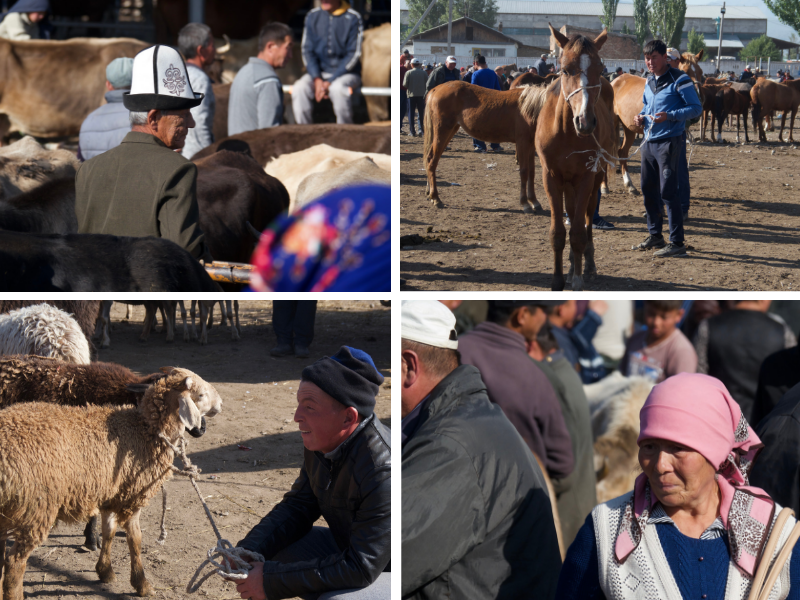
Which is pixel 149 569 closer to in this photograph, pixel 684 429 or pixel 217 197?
pixel 684 429

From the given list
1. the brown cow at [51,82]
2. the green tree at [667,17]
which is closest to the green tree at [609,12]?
the green tree at [667,17]

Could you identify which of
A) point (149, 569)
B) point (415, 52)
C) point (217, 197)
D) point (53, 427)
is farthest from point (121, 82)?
point (149, 569)

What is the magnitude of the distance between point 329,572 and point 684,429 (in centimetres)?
96

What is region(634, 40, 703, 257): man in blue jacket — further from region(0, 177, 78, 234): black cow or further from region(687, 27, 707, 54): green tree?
region(0, 177, 78, 234): black cow

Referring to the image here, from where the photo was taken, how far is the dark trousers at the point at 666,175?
521 cm

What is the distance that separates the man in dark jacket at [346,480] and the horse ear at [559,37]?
7.40 feet

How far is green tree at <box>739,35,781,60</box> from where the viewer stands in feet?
11.6

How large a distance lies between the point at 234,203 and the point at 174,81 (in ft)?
3.35

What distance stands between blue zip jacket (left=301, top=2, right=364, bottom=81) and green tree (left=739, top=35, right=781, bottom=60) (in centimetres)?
333

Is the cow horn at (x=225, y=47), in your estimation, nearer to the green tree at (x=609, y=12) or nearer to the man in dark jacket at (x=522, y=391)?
the green tree at (x=609, y=12)

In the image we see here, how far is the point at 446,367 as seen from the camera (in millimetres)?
1979

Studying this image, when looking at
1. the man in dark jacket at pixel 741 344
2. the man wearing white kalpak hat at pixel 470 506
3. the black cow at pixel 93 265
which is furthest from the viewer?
the man in dark jacket at pixel 741 344

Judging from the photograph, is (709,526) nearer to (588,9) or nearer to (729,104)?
(588,9)

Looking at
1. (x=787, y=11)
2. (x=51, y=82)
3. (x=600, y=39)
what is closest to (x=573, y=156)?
(x=600, y=39)
